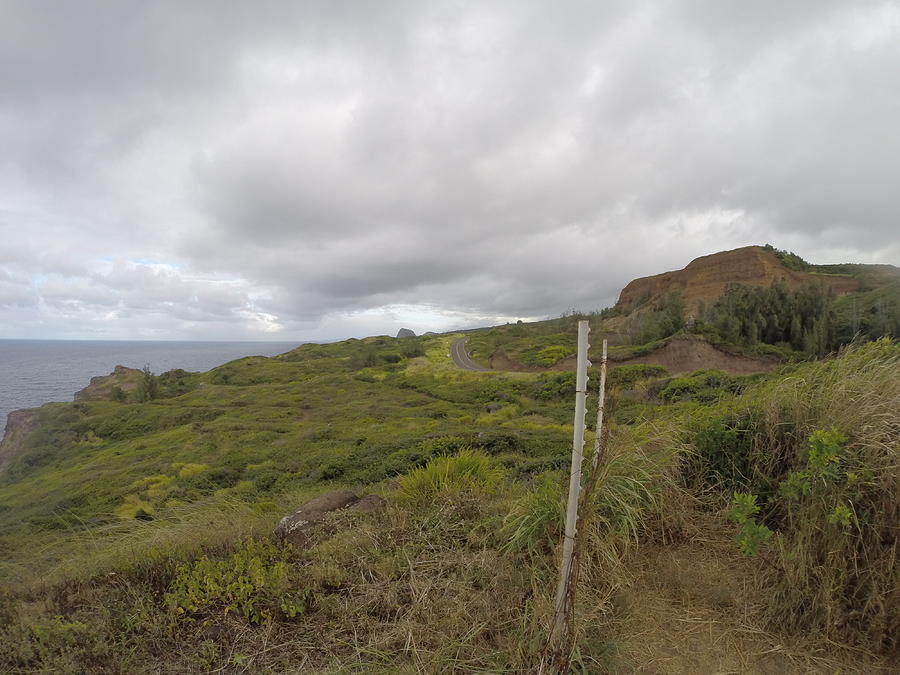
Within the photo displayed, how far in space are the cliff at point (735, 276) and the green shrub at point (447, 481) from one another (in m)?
57.2

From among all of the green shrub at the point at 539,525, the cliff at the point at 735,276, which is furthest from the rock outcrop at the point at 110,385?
the cliff at the point at 735,276

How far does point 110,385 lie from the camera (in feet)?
187

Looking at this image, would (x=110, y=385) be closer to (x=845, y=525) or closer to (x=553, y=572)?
(x=553, y=572)

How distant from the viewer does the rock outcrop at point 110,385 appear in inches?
2094

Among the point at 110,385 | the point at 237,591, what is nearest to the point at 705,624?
the point at 237,591

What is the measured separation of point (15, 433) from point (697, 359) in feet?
207

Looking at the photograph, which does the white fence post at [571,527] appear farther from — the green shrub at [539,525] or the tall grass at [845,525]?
the tall grass at [845,525]

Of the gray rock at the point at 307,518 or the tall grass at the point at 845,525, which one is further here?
the gray rock at the point at 307,518

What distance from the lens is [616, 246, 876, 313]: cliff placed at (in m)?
54.2

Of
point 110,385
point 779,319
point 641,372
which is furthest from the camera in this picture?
point 110,385

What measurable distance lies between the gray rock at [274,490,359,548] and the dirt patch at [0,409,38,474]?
4536 cm

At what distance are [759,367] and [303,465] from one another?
3460cm

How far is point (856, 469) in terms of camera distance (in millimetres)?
2645

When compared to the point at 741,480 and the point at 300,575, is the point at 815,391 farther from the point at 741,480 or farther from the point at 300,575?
the point at 300,575
